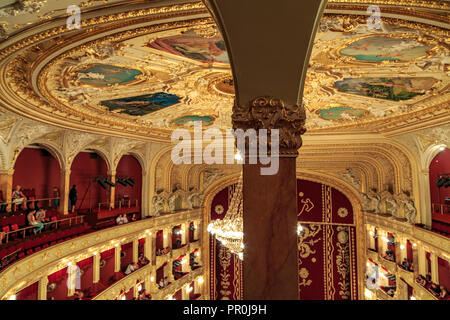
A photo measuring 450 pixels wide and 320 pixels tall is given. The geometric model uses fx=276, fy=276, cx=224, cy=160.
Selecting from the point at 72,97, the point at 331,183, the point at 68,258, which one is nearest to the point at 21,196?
the point at 68,258

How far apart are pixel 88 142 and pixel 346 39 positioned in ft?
32.3

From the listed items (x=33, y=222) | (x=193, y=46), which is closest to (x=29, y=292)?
(x=33, y=222)

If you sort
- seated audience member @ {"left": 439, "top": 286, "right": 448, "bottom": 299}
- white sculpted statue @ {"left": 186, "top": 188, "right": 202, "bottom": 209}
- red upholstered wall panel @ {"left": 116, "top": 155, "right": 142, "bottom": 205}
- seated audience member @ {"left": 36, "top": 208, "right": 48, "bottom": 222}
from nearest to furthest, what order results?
seated audience member @ {"left": 439, "top": 286, "right": 448, "bottom": 299}, seated audience member @ {"left": 36, "top": 208, "right": 48, "bottom": 222}, red upholstered wall panel @ {"left": 116, "top": 155, "right": 142, "bottom": 205}, white sculpted statue @ {"left": 186, "top": 188, "right": 202, "bottom": 209}

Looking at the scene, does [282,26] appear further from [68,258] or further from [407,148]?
[407,148]

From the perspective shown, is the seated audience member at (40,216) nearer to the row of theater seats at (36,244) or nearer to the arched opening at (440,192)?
the row of theater seats at (36,244)

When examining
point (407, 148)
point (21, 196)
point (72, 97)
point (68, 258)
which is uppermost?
point (72, 97)

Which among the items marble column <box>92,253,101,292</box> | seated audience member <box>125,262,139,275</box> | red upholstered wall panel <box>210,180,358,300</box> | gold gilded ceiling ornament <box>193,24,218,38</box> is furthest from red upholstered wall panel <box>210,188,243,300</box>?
gold gilded ceiling ornament <box>193,24,218,38</box>

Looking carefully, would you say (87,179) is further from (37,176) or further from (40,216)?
(40,216)

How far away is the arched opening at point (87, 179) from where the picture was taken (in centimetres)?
1263

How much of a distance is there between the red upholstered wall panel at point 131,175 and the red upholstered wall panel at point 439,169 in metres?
13.4

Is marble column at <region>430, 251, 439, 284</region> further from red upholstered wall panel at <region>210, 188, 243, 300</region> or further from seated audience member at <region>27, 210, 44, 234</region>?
seated audience member at <region>27, 210, 44, 234</region>

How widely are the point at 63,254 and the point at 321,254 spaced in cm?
1387

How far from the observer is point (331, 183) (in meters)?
16.5

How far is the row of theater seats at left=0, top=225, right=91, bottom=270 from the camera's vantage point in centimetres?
680
